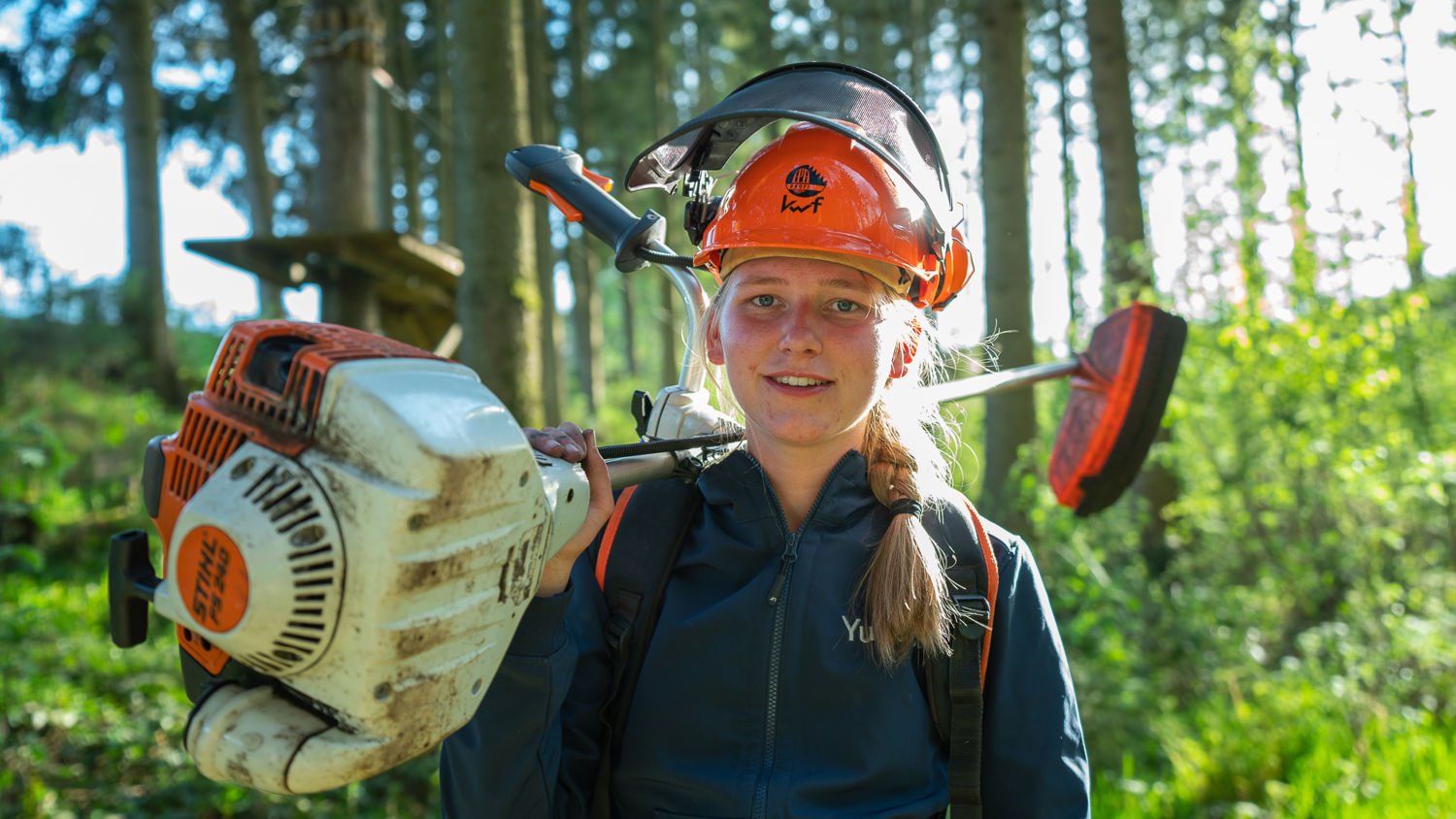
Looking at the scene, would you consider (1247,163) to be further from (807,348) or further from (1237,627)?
(807,348)

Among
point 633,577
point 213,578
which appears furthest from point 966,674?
point 213,578

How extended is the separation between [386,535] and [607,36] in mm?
17146

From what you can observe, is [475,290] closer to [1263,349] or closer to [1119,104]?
[1263,349]

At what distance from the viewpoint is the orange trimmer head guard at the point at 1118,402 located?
9.66 feet

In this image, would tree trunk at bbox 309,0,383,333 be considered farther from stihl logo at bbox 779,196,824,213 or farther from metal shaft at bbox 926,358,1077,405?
stihl logo at bbox 779,196,824,213

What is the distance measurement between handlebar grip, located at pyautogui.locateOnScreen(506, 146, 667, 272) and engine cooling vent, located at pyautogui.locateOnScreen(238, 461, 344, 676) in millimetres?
1000

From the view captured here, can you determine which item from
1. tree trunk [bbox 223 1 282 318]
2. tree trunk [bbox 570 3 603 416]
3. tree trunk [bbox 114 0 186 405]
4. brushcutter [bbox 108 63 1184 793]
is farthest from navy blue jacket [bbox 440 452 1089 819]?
tree trunk [bbox 570 3 603 416]

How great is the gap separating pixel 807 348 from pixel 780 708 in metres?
0.65

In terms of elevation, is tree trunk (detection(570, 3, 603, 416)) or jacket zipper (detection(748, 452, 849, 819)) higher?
tree trunk (detection(570, 3, 603, 416))

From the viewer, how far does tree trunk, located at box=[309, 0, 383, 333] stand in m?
5.81

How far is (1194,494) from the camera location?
6012 mm

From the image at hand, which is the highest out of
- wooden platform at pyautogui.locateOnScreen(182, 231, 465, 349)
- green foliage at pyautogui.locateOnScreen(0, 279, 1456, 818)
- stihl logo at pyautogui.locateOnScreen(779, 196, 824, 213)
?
wooden platform at pyautogui.locateOnScreen(182, 231, 465, 349)

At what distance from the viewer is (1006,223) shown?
19.4 feet

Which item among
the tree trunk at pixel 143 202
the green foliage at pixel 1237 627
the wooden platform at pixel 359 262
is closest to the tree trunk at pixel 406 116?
the tree trunk at pixel 143 202
